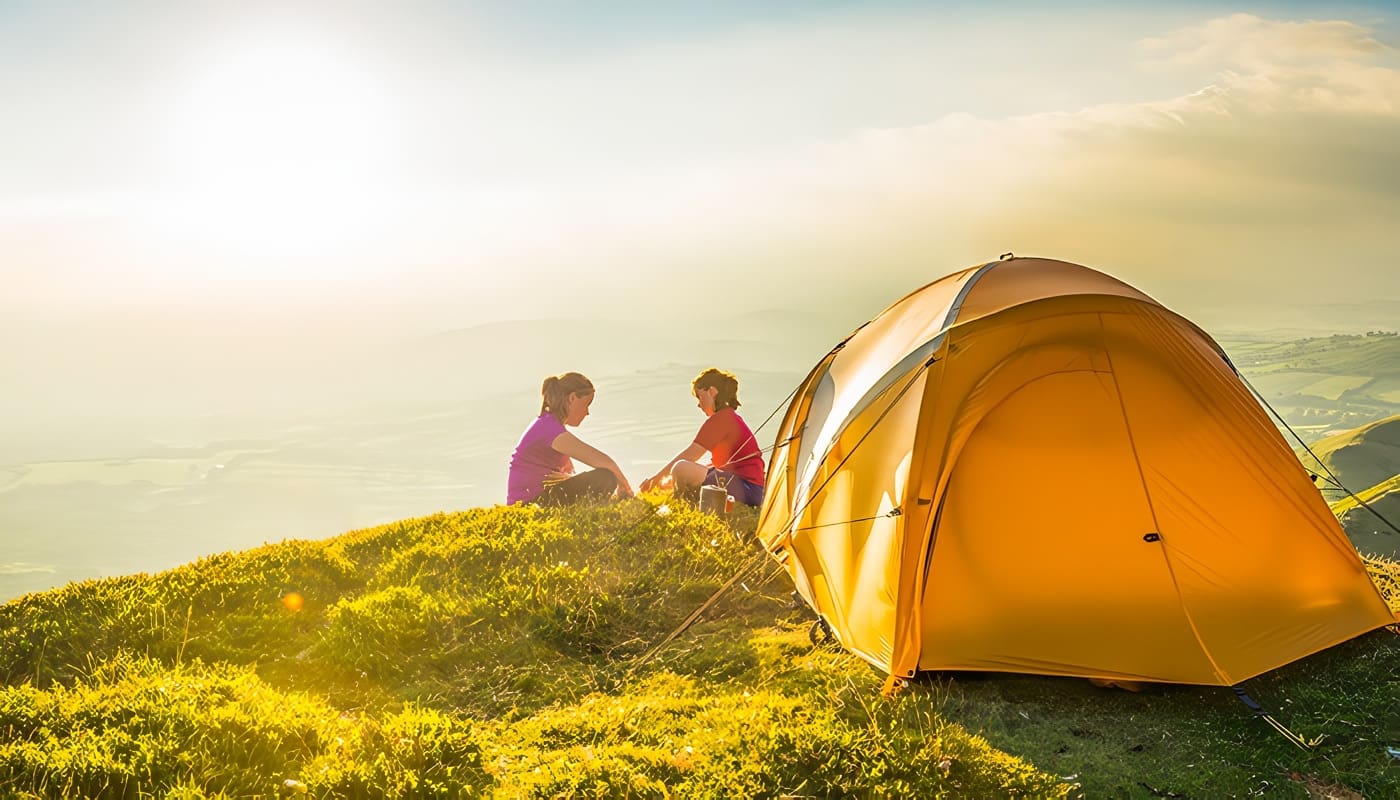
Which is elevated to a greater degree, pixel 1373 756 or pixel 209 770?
pixel 209 770

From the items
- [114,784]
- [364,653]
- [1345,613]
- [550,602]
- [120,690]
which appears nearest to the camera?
[114,784]

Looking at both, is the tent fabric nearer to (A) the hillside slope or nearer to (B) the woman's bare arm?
(A) the hillside slope

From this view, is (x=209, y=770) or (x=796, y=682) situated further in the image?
(x=796, y=682)

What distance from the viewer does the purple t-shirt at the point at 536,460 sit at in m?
13.1

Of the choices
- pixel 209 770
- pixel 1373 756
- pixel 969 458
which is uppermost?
pixel 969 458

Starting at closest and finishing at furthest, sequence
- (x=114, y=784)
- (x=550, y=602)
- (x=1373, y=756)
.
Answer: (x=114, y=784) → (x=1373, y=756) → (x=550, y=602)

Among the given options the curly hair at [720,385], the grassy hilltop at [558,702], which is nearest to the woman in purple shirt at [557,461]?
the curly hair at [720,385]

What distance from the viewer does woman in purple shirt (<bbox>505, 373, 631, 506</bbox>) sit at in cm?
1303

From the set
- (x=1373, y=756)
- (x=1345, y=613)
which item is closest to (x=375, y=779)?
(x=1373, y=756)

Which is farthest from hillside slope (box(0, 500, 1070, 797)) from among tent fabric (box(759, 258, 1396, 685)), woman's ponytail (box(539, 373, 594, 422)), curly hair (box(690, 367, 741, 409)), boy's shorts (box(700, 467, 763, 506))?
curly hair (box(690, 367, 741, 409))

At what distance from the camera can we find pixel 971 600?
728 centimetres

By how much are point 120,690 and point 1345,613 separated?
989 cm

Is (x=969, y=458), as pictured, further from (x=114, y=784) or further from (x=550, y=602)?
(x=114, y=784)

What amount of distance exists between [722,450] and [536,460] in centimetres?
275
